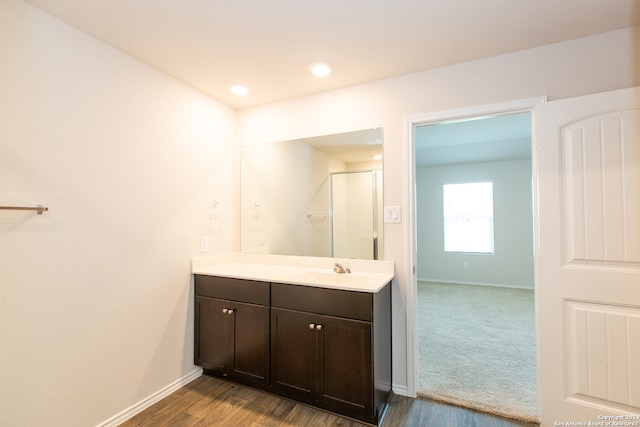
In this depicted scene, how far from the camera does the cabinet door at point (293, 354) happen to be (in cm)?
195

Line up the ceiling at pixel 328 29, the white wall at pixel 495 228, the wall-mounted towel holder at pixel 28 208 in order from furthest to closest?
1. the white wall at pixel 495 228
2. the ceiling at pixel 328 29
3. the wall-mounted towel holder at pixel 28 208

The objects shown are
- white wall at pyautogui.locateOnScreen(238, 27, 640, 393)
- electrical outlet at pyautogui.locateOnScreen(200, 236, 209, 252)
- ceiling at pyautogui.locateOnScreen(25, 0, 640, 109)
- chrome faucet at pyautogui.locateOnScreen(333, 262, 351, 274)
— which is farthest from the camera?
electrical outlet at pyautogui.locateOnScreen(200, 236, 209, 252)

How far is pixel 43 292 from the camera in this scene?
154cm

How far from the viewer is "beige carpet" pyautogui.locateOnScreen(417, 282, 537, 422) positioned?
6.89ft

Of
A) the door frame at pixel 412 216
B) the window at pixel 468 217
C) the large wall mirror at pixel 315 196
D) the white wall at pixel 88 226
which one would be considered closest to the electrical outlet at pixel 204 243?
the white wall at pixel 88 226

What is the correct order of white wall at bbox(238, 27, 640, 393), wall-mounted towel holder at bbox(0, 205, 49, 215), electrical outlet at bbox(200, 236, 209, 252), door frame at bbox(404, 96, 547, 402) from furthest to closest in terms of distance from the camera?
electrical outlet at bbox(200, 236, 209, 252) < door frame at bbox(404, 96, 547, 402) < white wall at bbox(238, 27, 640, 393) < wall-mounted towel holder at bbox(0, 205, 49, 215)

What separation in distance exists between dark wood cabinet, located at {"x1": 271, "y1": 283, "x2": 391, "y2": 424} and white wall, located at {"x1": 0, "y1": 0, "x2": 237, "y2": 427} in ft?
2.89

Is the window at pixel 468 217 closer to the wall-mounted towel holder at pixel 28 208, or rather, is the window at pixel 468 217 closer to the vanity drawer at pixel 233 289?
the vanity drawer at pixel 233 289

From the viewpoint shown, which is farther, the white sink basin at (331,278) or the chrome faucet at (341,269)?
the chrome faucet at (341,269)

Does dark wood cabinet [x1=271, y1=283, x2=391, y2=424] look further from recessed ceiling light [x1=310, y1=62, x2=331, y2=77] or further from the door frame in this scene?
recessed ceiling light [x1=310, y1=62, x2=331, y2=77]

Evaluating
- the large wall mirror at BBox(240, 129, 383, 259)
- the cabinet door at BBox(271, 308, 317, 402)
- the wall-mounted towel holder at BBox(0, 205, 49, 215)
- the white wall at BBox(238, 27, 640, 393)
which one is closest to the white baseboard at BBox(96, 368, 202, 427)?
the cabinet door at BBox(271, 308, 317, 402)

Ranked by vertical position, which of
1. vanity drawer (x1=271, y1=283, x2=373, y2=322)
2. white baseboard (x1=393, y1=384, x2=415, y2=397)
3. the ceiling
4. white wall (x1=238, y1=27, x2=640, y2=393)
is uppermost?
the ceiling

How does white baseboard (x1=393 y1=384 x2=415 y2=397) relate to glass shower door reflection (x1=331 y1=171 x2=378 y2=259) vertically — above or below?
below

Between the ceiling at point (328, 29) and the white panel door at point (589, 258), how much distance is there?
48cm
